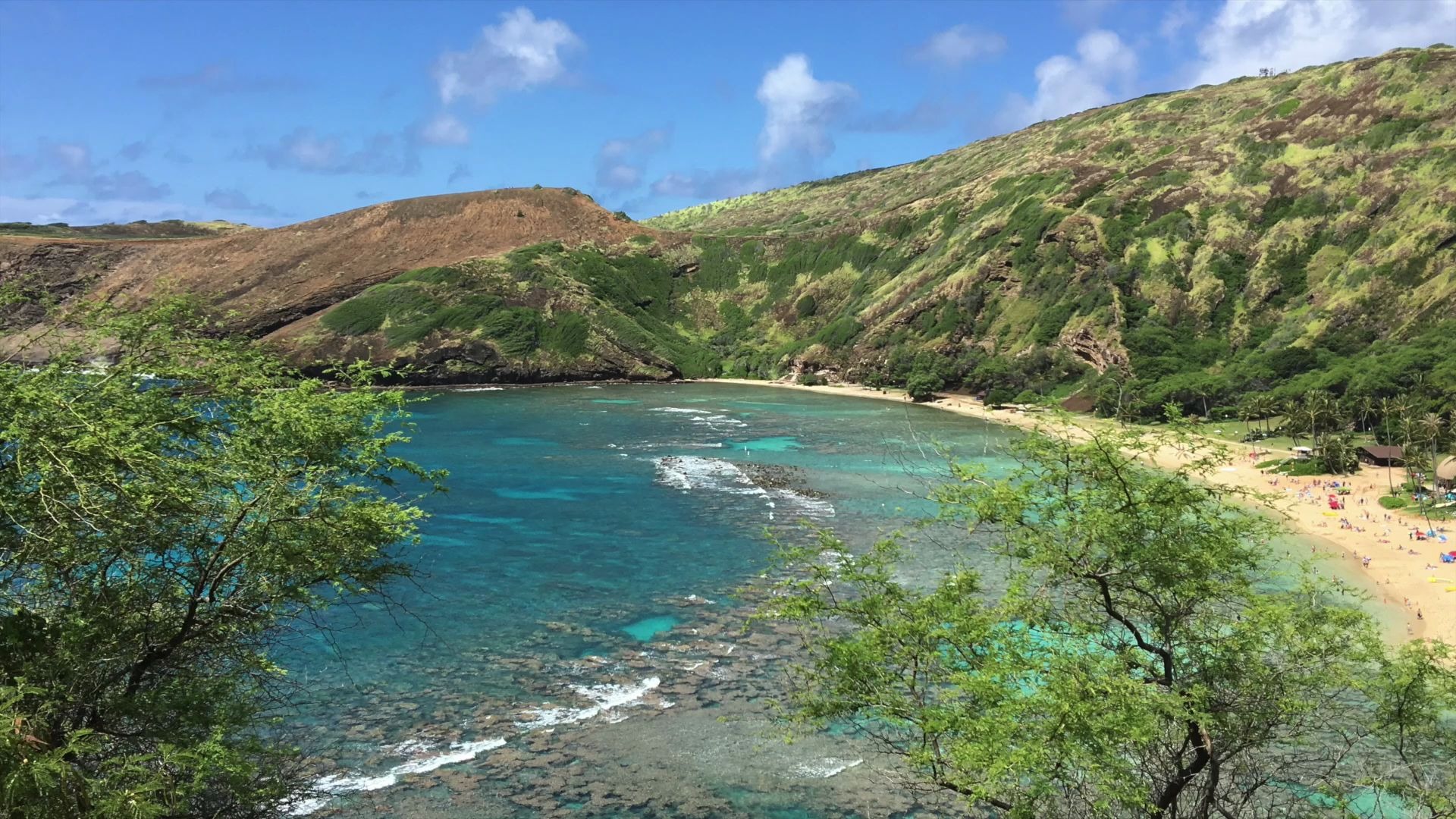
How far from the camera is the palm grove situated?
11.4m

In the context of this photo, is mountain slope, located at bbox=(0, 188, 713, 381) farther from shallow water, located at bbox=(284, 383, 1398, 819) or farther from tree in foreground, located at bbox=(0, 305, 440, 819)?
tree in foreground, located at bbox=(0, 305, 440, 819)

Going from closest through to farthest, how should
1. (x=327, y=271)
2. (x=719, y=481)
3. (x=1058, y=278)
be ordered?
(x=719, y=481) → (x=1058, y=278) → (x=327, y=271)

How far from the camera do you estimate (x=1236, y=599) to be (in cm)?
1586

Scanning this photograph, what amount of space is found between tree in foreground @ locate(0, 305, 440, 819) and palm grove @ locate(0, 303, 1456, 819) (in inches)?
2.1

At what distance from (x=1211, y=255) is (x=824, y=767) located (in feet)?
414

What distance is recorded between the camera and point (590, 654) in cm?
3294

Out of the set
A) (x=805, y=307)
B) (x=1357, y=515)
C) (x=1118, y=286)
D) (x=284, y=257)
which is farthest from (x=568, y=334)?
(x=1357, y=515)

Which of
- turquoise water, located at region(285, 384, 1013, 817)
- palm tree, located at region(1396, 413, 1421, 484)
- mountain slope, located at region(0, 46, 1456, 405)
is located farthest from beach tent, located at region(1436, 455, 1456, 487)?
turquoise water, located at region(285, 384, 1013, 817)

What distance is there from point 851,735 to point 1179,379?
312 feet

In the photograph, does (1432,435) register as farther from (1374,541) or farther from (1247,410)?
(1247,410)

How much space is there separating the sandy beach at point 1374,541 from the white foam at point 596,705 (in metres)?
15.5

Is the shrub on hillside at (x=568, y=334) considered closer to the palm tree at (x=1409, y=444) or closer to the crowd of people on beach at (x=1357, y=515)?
the crowd of people on beach at (x=1357, y=515)

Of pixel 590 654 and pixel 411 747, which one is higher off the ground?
pixel 590 654

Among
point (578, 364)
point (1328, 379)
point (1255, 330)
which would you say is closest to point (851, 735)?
point (1328, 379)
